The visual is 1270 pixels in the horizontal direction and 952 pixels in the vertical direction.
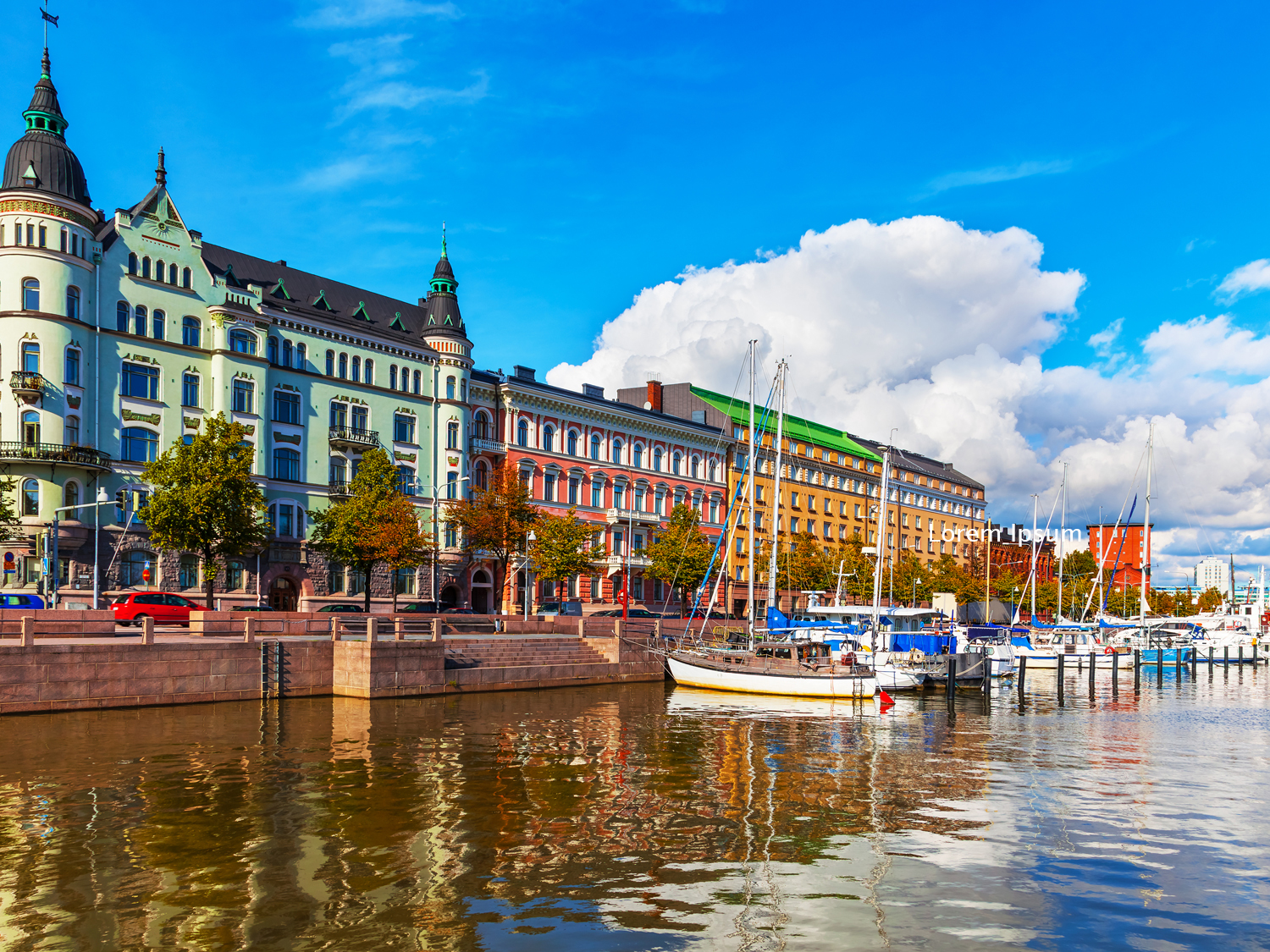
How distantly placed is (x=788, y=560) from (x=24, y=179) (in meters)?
61.5

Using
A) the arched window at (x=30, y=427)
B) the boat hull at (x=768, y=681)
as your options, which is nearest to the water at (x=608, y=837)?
the boat hull at (x=768, y=681)

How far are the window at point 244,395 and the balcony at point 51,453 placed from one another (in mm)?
9501

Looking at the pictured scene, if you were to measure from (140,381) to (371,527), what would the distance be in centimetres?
1595

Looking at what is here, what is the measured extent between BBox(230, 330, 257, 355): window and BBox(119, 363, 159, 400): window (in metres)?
4.91

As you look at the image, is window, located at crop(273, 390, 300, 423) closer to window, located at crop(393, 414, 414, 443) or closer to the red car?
window, located at crop(393, 414, 414, 443)

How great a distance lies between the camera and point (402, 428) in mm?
75375

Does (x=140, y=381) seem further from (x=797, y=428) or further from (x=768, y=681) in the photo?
(x=797, y=428)

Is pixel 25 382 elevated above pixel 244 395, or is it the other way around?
pixel 244 395

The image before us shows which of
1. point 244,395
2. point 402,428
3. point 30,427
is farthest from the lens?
point 402,428

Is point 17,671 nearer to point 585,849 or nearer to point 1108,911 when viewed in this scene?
point 585,849

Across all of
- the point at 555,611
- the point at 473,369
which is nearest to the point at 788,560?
the point at 555,611

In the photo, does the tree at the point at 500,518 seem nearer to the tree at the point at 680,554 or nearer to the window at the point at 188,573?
the tree at the point at 680,554

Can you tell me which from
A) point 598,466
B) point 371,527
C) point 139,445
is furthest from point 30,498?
point 598,466

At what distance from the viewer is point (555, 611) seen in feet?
260
